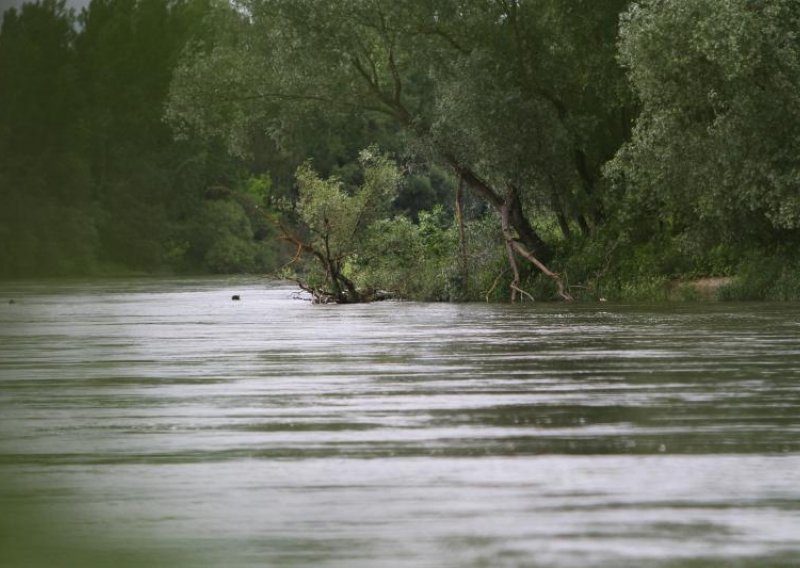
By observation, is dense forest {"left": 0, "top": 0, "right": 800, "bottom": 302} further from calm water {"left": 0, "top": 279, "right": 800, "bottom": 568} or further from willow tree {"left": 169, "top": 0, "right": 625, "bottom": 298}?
calm water {"left": 0, "top": 279, "right": 800, "bottom": 568}

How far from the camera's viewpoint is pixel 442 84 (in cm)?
3647

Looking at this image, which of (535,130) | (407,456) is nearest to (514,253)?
(535,130)

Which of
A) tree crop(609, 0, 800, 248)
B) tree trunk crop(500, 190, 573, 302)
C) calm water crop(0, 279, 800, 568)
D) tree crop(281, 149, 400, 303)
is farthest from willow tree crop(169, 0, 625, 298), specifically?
calm water crop(0, 279, 800, 568)

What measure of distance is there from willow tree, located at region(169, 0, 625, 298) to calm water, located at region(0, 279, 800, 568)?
60.6ft

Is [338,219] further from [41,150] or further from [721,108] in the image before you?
[41,150]

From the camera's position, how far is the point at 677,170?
31375 millimetres

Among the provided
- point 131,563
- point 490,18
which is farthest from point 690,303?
point 131,563

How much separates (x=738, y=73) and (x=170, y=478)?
22.6m

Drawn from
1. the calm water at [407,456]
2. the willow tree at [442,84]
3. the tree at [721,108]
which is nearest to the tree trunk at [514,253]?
the willow tree at [442,84]

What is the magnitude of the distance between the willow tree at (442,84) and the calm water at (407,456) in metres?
18.5

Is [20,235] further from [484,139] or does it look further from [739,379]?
[739,379]

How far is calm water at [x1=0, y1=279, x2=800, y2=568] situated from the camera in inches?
219

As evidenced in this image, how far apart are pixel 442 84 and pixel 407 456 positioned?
2909 cm

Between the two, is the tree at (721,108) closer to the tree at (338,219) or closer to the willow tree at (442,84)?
the willow tree at (442,84)
